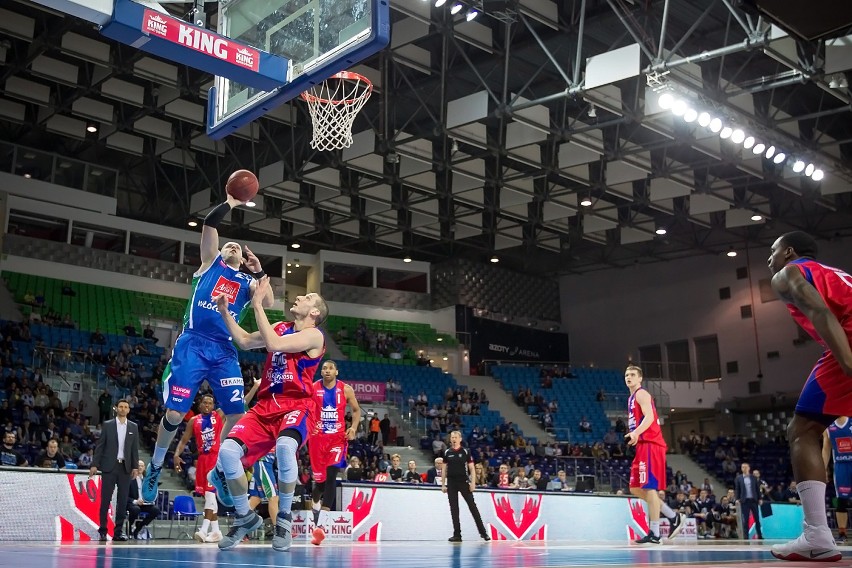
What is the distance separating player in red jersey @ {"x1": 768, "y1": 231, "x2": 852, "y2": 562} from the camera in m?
4.89

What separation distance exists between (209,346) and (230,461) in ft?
4.87

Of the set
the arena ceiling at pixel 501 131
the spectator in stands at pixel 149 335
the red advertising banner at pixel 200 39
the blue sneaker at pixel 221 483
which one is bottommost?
the blue sneaker at pixel 221 483

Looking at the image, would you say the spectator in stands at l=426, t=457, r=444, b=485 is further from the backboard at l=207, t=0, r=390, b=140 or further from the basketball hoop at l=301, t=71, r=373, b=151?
the backboard at l=207, t=0, r=390, b=140

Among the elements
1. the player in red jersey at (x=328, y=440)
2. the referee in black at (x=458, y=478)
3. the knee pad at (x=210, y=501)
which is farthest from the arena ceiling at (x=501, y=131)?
the knee pad at (x=210, y=501)

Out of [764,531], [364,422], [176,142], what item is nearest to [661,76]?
[764,531]

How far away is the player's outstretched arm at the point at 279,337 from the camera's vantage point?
19.8 ft

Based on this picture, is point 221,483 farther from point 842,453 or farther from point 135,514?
point 842,453

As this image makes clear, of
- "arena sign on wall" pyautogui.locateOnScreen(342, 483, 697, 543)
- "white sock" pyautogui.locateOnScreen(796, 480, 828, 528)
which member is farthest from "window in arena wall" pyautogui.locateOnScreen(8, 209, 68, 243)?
"white sock" pyautogui.locateOnScreen(796, 480, 828, 528)

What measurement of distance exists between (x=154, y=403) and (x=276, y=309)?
12241 mm

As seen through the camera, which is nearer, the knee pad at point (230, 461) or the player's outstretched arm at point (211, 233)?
the knee pad at point (230, 461)

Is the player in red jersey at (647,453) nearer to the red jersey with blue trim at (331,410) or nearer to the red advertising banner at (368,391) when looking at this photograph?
the red jersey with blue trim at (331,410)

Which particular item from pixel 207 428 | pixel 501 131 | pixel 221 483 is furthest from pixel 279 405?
pixel 501 131

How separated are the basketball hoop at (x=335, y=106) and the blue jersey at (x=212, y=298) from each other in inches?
332

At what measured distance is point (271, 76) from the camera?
8867 mm
